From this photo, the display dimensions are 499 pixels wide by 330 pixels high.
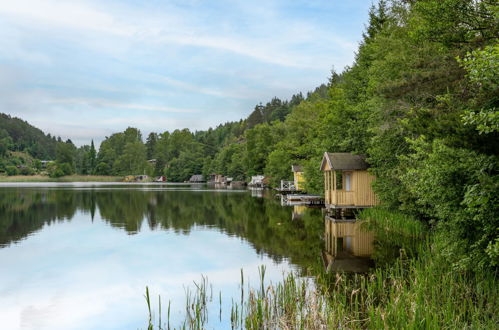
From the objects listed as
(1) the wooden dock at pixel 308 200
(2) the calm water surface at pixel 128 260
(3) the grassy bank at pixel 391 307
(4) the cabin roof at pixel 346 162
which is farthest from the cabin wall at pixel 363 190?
(3) the grassy bank at pixel 391 307

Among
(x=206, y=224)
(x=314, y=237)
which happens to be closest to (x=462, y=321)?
(x=314, y=237)

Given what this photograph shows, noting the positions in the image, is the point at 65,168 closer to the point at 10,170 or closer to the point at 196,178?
the point at 10,170

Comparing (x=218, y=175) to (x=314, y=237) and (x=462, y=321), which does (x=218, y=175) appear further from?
(x=462, y=321)

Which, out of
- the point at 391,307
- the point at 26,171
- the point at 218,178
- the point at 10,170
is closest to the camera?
the point at 391,307

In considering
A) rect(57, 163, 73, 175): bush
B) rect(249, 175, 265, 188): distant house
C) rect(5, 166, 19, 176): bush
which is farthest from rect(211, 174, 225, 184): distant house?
rect(5, 166, 19, 176): bush

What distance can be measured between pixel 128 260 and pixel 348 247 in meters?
9.51

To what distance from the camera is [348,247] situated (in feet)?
57.4

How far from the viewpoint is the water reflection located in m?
14.0

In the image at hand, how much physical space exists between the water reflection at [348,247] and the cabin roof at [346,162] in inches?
168

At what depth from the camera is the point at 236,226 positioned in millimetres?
26719

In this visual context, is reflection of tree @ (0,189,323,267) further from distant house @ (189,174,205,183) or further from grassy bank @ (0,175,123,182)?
grassy bank @ (0,175,123,182)

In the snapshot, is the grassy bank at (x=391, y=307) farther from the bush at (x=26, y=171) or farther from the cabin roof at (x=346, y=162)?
the bush at (x=26, y=171)

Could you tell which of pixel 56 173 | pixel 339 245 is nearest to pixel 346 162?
pixel 339 245

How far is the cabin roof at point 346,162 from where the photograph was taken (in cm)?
2758
